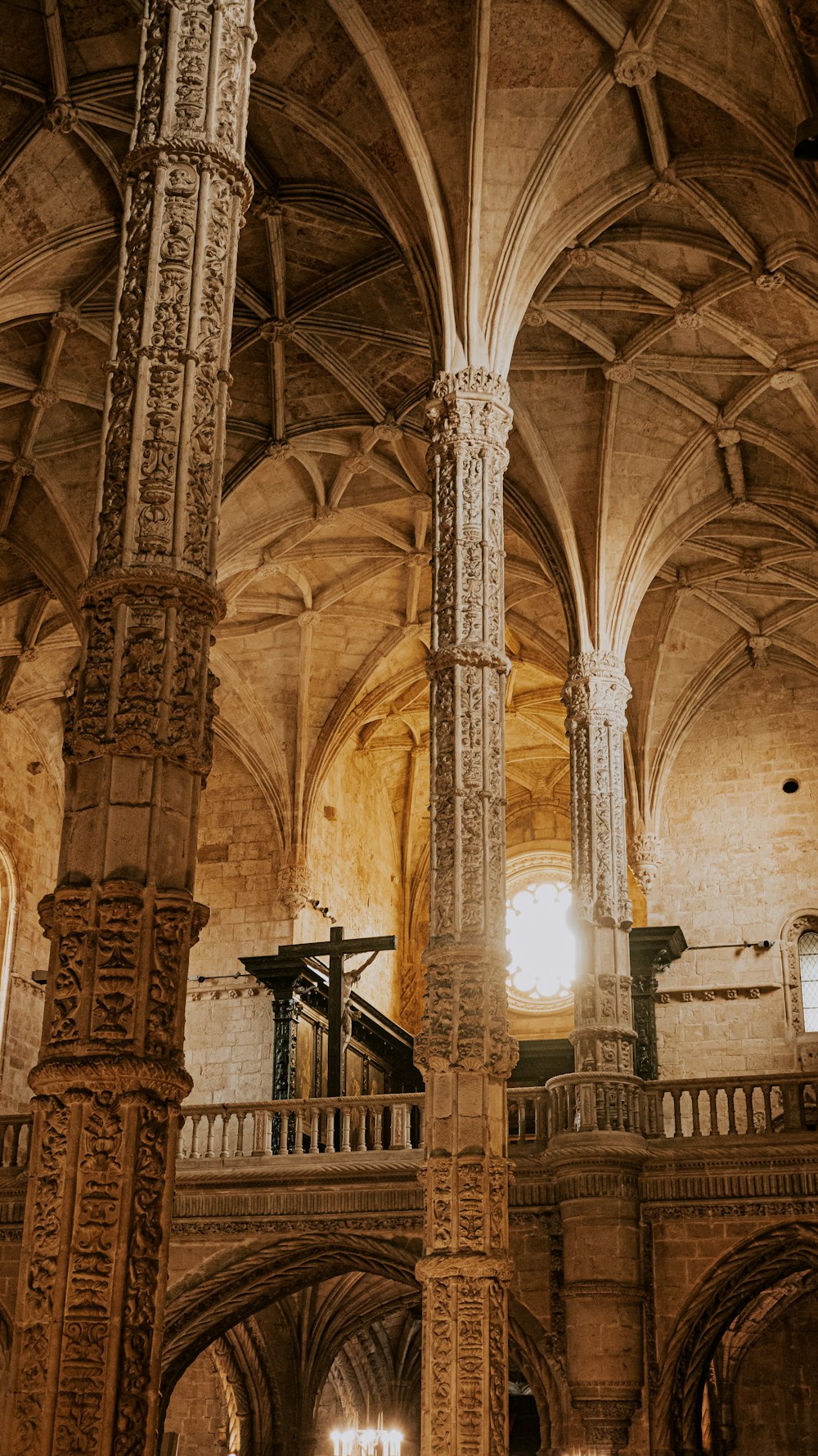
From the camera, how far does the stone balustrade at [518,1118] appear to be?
19.3m

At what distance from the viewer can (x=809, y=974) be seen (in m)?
26.8

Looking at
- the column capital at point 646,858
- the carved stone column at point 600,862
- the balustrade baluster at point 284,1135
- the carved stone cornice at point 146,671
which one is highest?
the column capital at point 646,858

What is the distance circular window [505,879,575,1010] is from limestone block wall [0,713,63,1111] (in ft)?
29.0

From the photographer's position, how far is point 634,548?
2247 centimetres

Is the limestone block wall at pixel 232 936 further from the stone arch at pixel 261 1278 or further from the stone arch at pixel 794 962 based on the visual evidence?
the stone arch at pixel 794 962

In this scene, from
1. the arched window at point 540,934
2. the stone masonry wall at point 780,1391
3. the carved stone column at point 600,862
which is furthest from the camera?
the arched window at point 540,934

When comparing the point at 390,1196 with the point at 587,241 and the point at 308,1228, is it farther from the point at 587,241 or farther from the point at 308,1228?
the point at 587,241

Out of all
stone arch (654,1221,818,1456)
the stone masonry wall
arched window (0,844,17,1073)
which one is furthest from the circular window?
stone arch (654,1221,818,1456)

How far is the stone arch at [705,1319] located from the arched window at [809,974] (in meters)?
7.65

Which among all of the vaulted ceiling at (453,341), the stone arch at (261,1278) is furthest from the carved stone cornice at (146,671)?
the stone arch at (261,1278)

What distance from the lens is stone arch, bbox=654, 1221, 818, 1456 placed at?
60.5 feet

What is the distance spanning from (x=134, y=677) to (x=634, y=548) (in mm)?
15475

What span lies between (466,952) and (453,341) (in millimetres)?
6292

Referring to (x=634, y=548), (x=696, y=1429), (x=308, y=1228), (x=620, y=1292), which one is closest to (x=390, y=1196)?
(x=308, y=1228)
